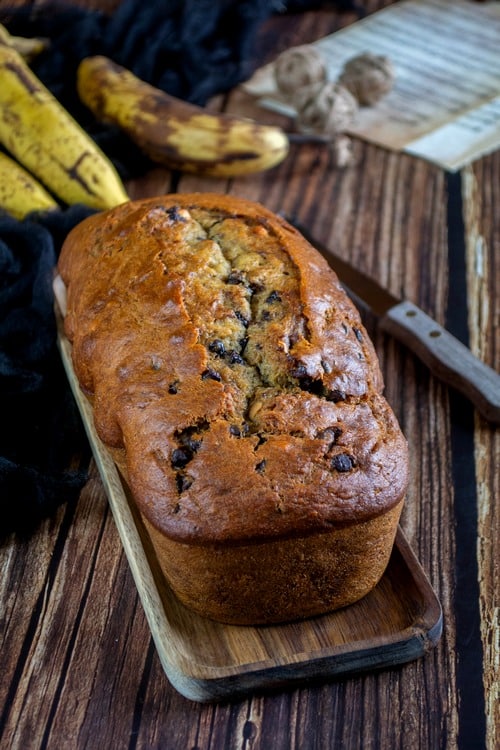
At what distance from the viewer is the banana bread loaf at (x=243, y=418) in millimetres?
1354

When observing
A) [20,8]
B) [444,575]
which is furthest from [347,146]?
[444,575]

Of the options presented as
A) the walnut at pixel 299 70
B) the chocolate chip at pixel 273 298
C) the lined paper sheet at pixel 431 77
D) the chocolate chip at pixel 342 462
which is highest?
the chocolate chip at pixel 273 298

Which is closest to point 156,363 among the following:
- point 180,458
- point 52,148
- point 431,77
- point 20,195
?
point 180,458

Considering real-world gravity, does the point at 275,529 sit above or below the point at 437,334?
above

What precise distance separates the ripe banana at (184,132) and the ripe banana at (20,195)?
0.48m

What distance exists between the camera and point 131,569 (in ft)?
5.13

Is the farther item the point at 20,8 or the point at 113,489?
the point at 20,8

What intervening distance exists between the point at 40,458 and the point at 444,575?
2.70ft

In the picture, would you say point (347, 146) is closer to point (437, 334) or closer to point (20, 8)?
point (437, 334)

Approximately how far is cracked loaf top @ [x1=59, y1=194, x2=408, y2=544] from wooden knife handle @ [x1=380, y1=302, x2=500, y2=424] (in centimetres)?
35

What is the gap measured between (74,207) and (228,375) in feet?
2.93

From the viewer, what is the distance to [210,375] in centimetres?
148

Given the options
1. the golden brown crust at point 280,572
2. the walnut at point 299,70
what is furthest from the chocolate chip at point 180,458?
the walnut at point 299,70

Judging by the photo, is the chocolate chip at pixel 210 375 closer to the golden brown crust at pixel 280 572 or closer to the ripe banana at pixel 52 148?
the golden brown crust at pixel 280 572
